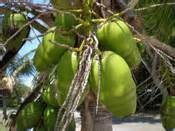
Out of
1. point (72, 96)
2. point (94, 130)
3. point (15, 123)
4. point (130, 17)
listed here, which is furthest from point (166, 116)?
point (72, 96)

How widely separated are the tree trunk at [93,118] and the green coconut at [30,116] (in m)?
0.25

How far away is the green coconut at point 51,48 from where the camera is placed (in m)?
1.09

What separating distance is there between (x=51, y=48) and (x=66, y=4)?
172mm

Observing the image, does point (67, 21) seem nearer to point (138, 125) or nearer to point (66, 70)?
point (66, 70)

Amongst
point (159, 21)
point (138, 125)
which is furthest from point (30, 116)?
point (138, 125)

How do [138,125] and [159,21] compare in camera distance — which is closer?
[159,21]

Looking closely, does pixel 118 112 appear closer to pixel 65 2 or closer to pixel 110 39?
pixel 110 39

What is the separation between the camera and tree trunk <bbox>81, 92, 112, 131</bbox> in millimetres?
1328

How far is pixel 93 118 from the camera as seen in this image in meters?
1.38

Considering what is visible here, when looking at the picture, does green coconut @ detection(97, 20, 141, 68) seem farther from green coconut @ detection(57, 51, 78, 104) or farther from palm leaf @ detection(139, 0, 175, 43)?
palm leaf @ detection(139, 0, 175, 43)

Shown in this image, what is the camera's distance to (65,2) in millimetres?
1209

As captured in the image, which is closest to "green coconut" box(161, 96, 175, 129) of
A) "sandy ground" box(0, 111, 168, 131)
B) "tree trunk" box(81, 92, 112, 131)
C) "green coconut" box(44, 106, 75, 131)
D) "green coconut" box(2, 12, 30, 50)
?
"tree trunk" box(81, 92, 112, 131)

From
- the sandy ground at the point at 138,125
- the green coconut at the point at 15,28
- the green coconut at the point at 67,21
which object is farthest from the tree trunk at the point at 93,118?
the sandy ground at the point at 138,125

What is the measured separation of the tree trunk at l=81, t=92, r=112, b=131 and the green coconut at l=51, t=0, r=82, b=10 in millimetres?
238
